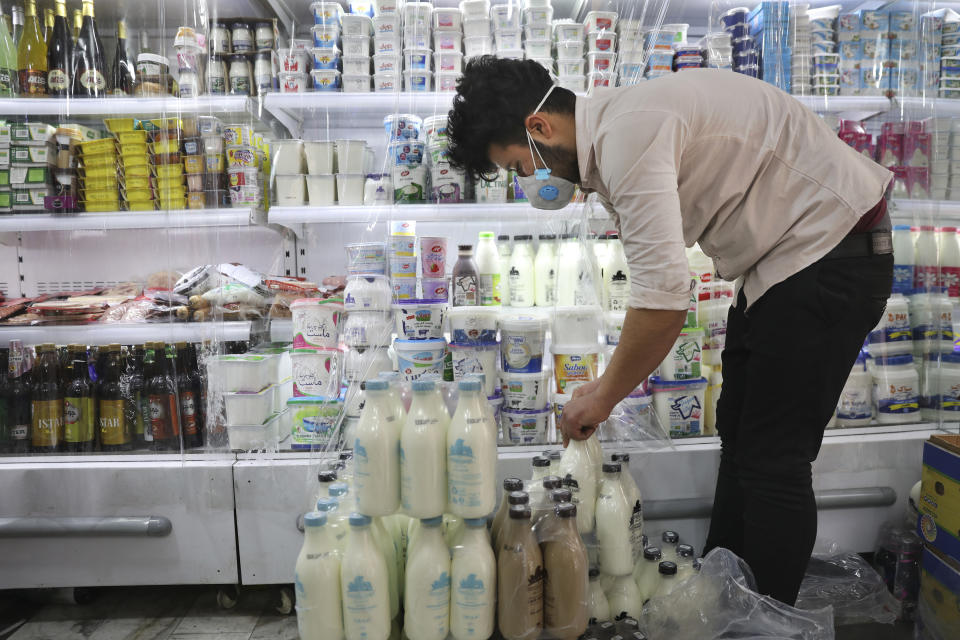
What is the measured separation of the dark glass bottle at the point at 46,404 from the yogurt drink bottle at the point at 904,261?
323cm

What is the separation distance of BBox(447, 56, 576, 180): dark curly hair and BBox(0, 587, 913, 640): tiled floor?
160 cm

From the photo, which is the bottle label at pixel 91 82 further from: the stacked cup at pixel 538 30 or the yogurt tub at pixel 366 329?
the stacked cup at pixel 538 30

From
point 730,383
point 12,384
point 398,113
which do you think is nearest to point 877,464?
point 730,383

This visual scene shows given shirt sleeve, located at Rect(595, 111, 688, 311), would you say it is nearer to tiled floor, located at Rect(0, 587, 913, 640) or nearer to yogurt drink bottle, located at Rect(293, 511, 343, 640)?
yogurt drink bottle, located at Rect(293, 511, 343, 640)

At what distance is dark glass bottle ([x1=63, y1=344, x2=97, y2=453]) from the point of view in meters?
2.31

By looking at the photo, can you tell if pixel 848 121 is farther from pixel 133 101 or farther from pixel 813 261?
pixel 133 101

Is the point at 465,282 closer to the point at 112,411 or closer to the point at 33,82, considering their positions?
the point at 112,411

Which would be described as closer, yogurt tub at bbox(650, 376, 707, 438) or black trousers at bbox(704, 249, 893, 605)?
black trousers at bbox(704, 249, 893, 605)

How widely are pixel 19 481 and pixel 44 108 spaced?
4.51 feet

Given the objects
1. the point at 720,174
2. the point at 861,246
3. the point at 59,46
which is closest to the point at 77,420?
the point at 59,46

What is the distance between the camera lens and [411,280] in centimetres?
222

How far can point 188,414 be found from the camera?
91.1 inches

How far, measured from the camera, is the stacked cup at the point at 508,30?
2479mm

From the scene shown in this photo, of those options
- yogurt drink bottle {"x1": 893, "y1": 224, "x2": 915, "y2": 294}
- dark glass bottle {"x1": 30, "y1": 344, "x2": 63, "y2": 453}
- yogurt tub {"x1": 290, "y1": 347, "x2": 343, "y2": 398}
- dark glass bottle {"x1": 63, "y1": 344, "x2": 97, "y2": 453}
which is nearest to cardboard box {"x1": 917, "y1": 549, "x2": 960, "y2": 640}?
yogurt drink bottle {"x1": 893, "y1": 224, "x2": 915, "y2": 294}
